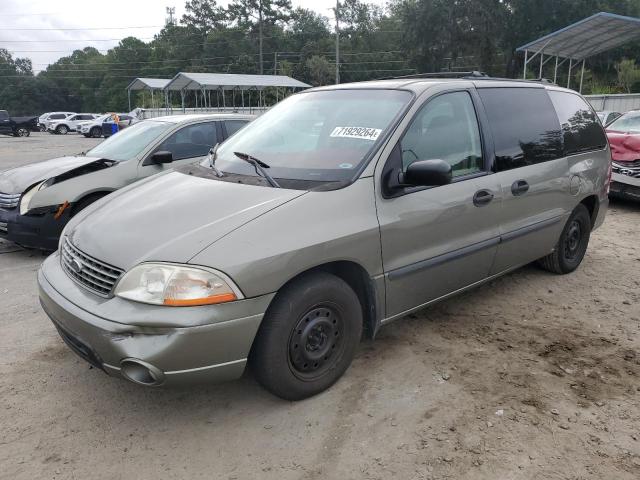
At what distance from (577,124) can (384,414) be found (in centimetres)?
343

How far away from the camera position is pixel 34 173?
5.99m

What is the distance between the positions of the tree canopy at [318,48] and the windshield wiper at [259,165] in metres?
30.9

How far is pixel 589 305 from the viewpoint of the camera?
4.41 metres

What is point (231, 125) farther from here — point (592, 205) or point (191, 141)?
point (592, 205)

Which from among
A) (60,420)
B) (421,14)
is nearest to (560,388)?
(60,420)

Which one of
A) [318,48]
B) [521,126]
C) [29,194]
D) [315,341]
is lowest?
[315,341]

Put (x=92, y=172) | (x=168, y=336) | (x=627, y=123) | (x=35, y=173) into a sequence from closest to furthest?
(x=168, y=336) → (x=92, y=172) → (x=35, y=173) → (x=627, y=123)

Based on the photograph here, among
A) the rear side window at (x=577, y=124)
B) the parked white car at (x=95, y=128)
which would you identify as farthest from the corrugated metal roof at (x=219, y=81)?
the rear side window at (x=577, y=124)

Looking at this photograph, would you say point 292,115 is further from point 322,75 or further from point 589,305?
point 322,75

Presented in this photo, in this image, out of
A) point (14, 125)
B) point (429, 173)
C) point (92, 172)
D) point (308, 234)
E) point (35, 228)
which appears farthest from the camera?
point (14, 125)

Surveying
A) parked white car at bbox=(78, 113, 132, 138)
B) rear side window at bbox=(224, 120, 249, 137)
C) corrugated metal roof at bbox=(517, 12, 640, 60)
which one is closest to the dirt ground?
rear side window at bbox=(224, 120, 249, 137)

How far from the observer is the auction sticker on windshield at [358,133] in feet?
10.6

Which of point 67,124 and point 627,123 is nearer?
point 627,123

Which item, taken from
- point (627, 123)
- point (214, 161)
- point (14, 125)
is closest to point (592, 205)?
point (214, 161)
